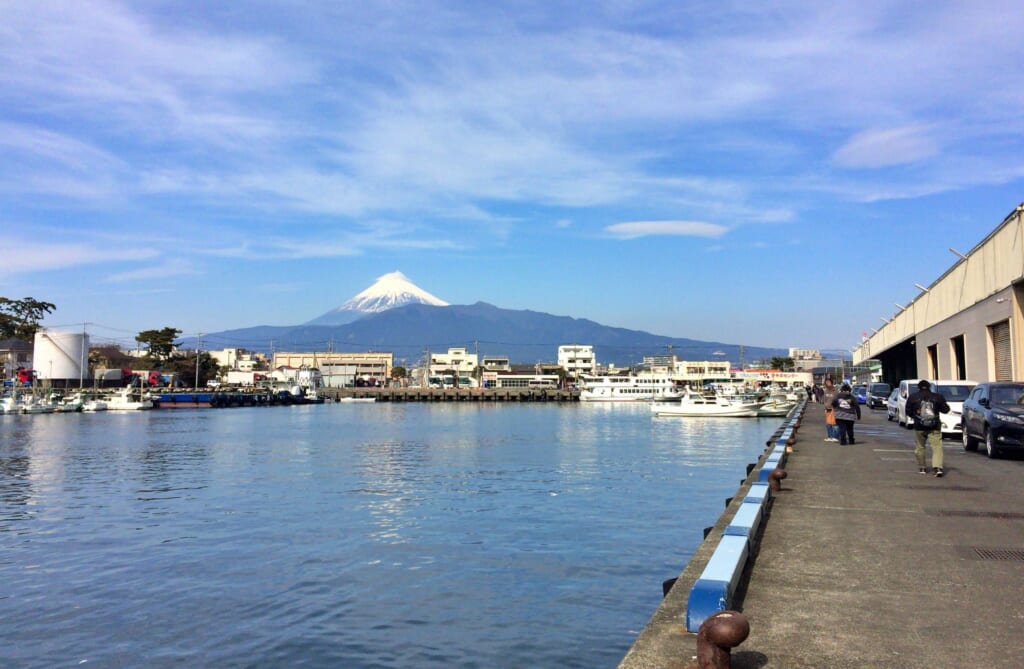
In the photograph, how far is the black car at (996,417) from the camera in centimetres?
1788

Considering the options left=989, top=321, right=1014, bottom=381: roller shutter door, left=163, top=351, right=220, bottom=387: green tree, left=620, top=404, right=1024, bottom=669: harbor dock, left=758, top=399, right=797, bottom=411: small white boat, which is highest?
left=163, top=351, right=220, bottom=387: green tree

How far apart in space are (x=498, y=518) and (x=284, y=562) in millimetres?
5549

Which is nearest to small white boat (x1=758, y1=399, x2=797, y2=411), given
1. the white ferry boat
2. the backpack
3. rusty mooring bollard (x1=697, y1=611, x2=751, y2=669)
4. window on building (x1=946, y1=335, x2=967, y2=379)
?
window on building (x1=946, y1=335, x2=967, y2=379)

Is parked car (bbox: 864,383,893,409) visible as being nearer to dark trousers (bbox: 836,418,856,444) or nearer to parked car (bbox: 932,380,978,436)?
parked car (bbox: 932,380,978,436)

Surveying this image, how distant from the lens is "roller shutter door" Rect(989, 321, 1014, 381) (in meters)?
29.0

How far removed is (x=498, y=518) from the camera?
18.1m

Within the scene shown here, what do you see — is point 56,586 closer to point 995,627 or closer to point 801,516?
point 801,516

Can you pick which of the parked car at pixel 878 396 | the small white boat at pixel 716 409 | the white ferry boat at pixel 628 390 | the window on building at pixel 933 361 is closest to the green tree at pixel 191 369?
the white ferry boat at pixel 628 390

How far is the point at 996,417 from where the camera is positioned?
18.2 m

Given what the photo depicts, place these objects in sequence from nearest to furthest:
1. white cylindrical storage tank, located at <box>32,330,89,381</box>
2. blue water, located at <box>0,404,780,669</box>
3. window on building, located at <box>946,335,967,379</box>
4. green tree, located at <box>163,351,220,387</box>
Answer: blue water, located at <box>0,404,780,669</box>, window on building, located at <box>946,335,967,379</box>, white cylindrical storage tank, located at <box>32,330,89,381</box>, green tree, located at <box>163,351,220,387</box>

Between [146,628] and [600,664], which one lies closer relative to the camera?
[600,664]

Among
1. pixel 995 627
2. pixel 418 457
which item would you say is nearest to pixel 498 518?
pixel 995 627

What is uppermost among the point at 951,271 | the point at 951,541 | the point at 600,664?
the point at 951,271

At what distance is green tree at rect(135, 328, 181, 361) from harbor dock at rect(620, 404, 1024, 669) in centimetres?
14439
